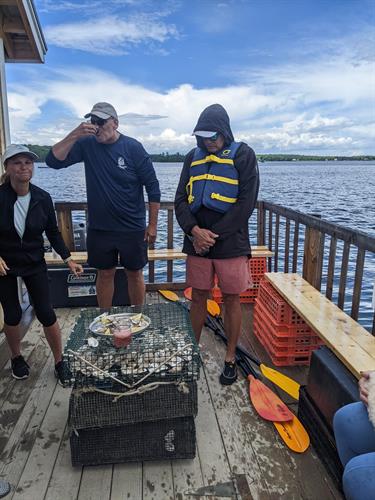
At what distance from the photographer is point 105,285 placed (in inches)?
119

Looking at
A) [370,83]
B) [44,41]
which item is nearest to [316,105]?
[370,83]

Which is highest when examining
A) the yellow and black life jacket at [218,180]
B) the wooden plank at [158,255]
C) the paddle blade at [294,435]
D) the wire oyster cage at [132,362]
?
the yellow and black life jacket at [218,180]

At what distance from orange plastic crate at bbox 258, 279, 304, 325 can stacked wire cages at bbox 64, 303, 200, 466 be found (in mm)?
1138

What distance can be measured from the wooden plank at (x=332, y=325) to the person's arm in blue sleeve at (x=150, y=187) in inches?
42.3

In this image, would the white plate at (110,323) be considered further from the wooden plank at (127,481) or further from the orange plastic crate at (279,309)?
the orange plastic crate at (279,309)

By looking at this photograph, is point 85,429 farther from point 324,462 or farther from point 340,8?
point 340,8

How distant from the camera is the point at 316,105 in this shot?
4141 centimetres

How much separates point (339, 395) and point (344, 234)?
122 centimetres

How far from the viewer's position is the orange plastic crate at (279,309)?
107 inches

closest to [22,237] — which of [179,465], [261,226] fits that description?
[179,465]

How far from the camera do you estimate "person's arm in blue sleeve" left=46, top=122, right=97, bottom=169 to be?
8.39ft

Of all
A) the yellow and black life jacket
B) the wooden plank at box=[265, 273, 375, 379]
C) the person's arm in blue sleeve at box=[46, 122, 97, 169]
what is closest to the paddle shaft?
the wooden plank at box=[265, 273, 375, 379]

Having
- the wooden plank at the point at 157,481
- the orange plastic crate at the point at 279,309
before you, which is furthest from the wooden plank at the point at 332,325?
the wooden plank at the point at 157,481

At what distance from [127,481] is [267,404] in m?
0.91
